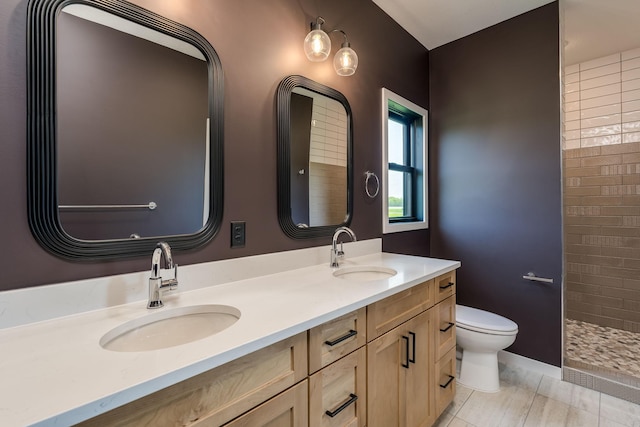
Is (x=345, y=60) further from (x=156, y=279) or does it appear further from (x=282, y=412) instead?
(x=282, y=412)

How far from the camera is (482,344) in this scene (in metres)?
1.79

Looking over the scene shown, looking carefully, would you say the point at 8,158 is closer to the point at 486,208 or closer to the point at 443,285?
the point at 443,285

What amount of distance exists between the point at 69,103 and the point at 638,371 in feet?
11.3

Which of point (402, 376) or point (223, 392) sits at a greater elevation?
point (223, 392)

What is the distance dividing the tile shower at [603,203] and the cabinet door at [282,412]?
2.64 m

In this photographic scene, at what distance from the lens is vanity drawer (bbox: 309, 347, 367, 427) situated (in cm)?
87

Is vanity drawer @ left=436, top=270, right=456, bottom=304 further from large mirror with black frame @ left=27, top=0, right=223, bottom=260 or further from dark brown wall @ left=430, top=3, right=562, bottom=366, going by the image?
large mirror with black frame @ left=27, top=0, right=223, bottom=260

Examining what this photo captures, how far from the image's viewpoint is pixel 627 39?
2.42m

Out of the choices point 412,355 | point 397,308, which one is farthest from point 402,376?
point 397,308

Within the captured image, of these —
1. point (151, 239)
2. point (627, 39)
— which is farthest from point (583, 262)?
point (151, 239)

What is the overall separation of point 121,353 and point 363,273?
1183 millimetres

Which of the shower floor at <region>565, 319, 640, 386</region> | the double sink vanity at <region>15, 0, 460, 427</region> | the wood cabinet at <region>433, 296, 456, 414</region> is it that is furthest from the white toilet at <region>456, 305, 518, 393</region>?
the shower floor at <region>565, 319, 640, 386</region>

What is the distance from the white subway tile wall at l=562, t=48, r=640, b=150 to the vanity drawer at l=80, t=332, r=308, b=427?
2.99 meters

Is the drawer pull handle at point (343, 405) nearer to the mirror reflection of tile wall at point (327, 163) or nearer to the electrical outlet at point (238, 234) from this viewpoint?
the electrical outlet at point (238, 234)
